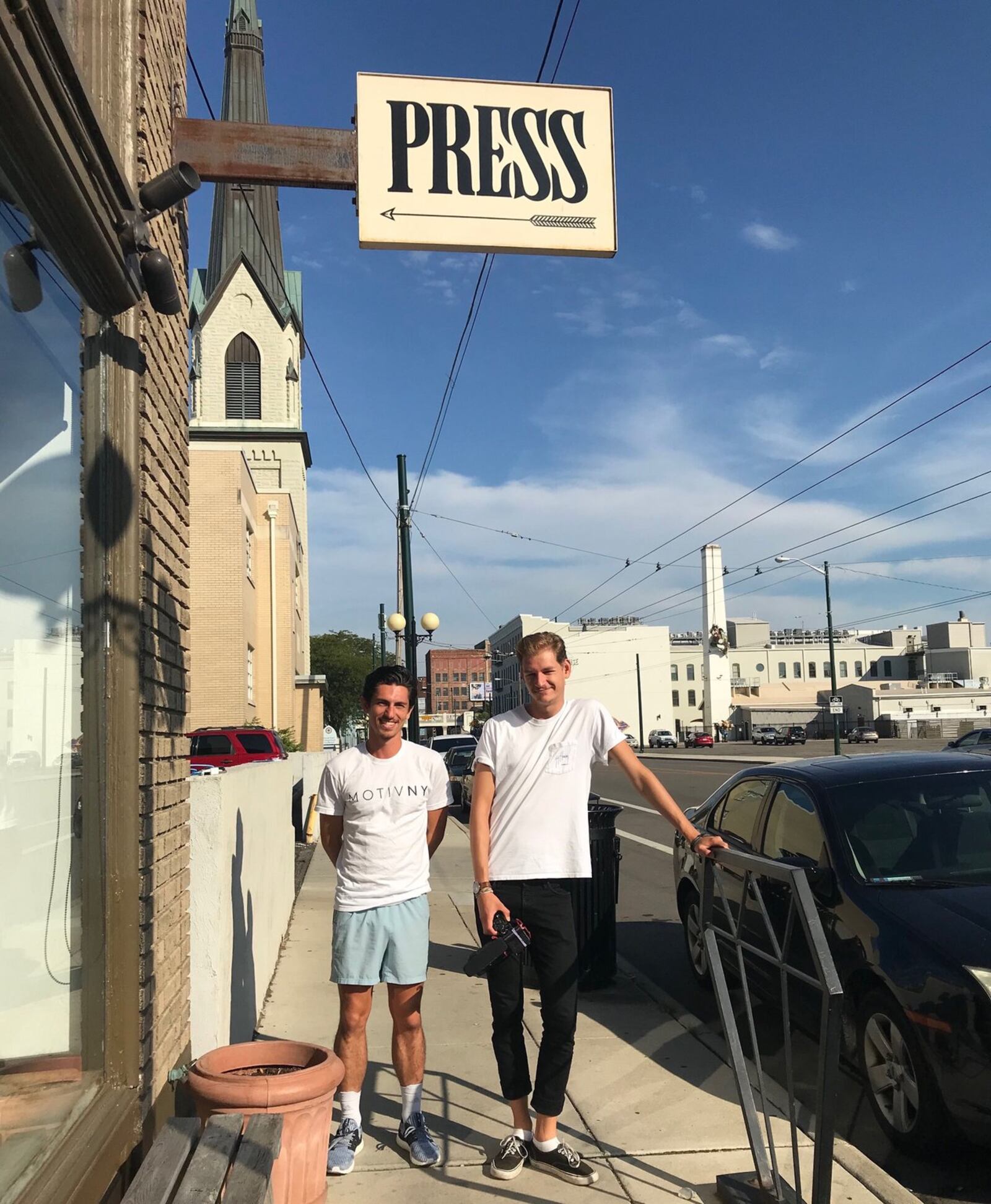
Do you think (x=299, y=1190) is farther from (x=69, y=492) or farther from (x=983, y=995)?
(x=983, y=995)

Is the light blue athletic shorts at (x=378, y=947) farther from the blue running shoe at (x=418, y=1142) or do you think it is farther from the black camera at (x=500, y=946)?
the blue running shoe at (x=418, y=1142)

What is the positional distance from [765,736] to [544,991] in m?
74.2

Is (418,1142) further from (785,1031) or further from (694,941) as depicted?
(694,941)

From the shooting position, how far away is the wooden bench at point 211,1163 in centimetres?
262

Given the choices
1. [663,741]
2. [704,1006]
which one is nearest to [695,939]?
[704,1006]

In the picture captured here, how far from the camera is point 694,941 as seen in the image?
287 inches

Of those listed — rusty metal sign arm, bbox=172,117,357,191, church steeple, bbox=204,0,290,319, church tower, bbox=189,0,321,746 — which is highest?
church steeple, bbox=204,0,290,319

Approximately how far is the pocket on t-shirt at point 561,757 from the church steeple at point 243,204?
38.2 meters

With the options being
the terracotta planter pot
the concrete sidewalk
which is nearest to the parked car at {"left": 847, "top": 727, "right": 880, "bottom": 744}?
the concrete sidewalk

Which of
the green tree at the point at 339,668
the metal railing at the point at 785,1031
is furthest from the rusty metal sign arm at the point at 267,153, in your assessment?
the green tree at the point at 339,668

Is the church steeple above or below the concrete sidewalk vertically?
above

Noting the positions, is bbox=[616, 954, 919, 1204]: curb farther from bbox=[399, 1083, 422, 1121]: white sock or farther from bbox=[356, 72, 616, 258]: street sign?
bbox=[356, 72, 616, 258]: street sign

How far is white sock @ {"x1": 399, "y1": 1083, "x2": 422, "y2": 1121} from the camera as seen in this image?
4.33 metres

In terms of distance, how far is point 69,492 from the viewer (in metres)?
3.35
